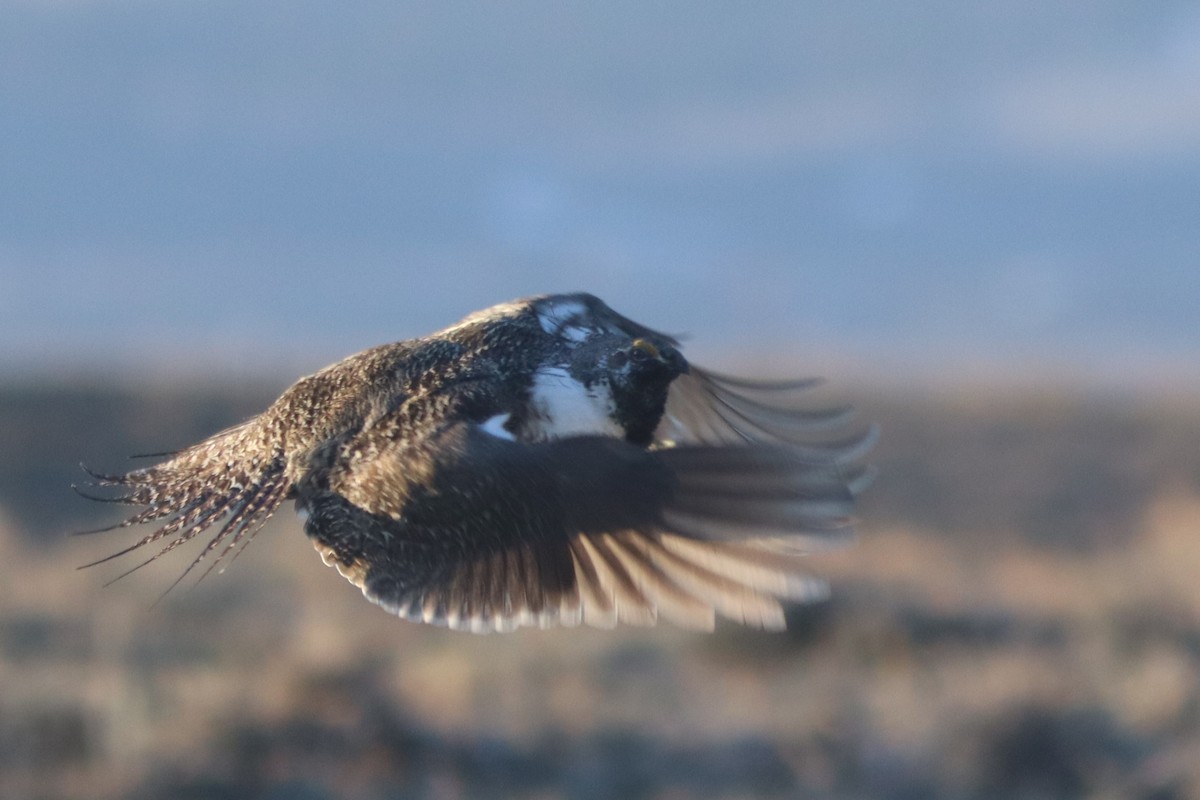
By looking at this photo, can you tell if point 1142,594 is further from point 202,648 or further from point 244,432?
point 244,432

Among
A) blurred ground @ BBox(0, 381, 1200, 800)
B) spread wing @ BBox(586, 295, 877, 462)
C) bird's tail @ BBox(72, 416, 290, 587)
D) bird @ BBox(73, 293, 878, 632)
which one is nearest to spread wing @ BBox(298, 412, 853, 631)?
bird @ BBox(73, 293, 878, 632)

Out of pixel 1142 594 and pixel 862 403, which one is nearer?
pixel 1142 594

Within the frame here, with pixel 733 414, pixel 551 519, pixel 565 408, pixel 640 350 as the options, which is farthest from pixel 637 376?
pixel 733 414

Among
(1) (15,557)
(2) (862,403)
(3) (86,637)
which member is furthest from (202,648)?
(2) (862,403)

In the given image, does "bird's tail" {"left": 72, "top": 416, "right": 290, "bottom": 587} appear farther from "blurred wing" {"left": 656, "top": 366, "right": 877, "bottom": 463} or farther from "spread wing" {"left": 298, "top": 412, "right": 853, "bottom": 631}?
"blurred wing" {"left": 656, "top": 366, "right": 877, "bottom": 463}

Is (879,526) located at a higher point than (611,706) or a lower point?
higher

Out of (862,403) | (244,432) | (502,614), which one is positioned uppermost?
(862,403)

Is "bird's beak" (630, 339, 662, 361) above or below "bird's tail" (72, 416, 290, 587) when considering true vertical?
above

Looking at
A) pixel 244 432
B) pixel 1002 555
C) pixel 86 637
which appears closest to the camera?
pixel 244 432
